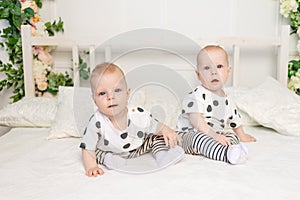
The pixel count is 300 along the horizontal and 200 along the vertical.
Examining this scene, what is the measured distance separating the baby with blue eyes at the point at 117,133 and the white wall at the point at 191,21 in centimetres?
83

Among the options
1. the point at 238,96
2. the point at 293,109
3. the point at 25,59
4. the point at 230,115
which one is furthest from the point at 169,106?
the point at 25,59

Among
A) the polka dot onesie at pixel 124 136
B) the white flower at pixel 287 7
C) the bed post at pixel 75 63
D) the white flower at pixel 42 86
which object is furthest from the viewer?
the white flower at pixel 42 86

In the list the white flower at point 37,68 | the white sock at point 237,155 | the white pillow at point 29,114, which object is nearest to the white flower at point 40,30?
the white flower at point 37,68

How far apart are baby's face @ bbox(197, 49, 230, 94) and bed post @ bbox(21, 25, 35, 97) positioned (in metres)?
1.13

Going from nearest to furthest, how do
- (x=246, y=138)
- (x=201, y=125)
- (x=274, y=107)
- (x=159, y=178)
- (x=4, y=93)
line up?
(x=159, y=178), (x=201, y=125), (x=246, y=138), (x=274, y=107), (x=4, y=93)

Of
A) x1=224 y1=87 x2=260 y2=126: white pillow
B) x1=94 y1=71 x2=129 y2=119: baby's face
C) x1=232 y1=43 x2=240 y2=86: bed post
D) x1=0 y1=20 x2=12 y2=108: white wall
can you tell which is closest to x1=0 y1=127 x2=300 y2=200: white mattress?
x1=94 y1=71 x2=129 y2=119: baby's face

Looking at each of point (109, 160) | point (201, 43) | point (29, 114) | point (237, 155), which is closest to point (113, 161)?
point (109, 160)

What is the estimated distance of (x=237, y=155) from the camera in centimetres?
138

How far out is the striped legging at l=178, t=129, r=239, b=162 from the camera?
4.73ft

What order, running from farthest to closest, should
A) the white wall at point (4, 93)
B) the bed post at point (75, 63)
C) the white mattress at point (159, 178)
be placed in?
the white wall at point (4, 93) < the bed post at point (75, 63) < the white mattress at point (159, 178)

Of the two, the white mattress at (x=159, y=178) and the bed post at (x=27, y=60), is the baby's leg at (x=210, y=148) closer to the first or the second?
the white mattress at (x=159, y=178)

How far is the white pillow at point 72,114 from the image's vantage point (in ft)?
5.71

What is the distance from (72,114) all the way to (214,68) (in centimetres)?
71

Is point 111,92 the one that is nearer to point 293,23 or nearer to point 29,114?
point 29,114
